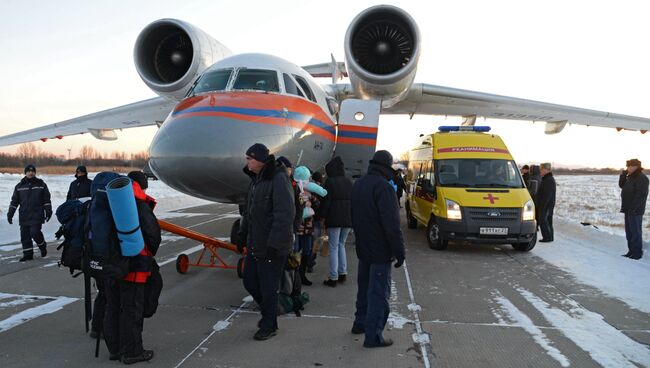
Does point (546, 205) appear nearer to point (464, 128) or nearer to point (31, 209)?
point (464, 128)

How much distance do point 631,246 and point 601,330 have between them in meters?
4.37

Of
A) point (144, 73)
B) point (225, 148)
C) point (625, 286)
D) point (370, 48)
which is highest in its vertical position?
point (370, 48)

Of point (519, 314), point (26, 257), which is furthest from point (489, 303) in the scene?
point (26, 257)

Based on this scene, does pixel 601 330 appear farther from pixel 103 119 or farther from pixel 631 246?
pixel 103 119

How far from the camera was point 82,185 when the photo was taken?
23.9 feet

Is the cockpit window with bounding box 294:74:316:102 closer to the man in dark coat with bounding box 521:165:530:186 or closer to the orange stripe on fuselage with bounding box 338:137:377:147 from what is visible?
the orange stripe on fuselage with bounding box 338:137:377:147

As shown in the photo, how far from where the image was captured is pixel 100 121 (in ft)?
38.2

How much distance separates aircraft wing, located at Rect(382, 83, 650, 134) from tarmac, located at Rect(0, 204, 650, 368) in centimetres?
601

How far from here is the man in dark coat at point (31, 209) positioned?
676 cm

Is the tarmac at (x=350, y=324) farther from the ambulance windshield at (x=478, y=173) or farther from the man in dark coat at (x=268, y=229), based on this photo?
the ambulance windshield at (x=478, y=173)

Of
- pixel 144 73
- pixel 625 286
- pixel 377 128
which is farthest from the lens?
pixel 144 73

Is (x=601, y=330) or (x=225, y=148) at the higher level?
(x=225, y=148)

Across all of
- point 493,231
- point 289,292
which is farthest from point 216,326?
point 493,231

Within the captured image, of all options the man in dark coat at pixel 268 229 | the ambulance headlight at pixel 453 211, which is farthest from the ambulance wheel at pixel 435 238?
the man in dark coat at pixel 268 229
